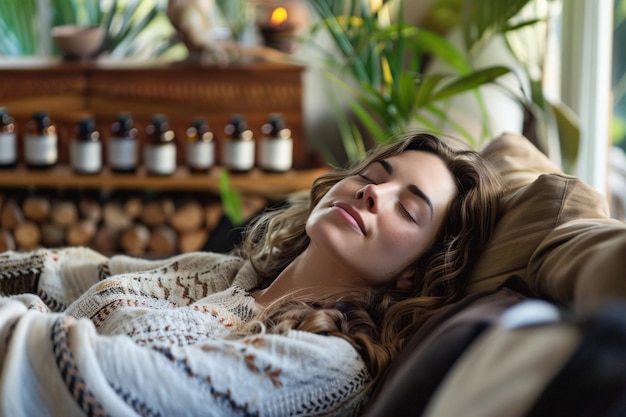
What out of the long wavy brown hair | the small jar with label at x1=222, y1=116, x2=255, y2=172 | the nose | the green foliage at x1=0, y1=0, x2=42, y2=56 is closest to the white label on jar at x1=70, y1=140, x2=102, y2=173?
the small jar with label at x1=222, y1=116, x2=255, y2=172

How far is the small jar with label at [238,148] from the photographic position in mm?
2781

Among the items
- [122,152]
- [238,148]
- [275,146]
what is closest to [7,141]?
[122,152]

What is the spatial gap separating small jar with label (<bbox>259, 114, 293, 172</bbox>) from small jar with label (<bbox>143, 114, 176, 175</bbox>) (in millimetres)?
282

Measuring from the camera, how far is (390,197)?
1331 millimetres

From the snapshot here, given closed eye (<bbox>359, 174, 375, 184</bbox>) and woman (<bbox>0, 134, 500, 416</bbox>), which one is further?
closed eye (<bbox>359, 174, 375, 184</bbox>)

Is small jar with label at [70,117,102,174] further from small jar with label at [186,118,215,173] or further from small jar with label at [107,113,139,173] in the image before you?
small jar with label at [186,118,215,173]

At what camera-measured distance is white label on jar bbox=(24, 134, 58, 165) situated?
275 centimetres

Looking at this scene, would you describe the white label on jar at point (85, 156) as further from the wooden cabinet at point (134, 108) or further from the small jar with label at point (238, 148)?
the small jar with label at point (238, 148)

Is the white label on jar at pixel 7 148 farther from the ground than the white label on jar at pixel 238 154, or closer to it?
farther from the ground

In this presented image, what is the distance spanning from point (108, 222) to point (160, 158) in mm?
297

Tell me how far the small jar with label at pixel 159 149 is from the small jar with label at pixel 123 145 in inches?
1.6

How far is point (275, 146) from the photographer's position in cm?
279

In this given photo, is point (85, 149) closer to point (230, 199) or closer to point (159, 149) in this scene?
point (159, 149)

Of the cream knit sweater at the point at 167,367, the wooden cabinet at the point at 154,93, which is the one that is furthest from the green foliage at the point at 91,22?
the cream knit sweater at the point at 167,367
